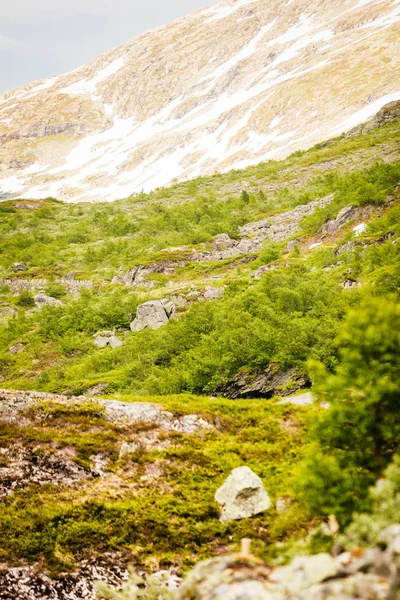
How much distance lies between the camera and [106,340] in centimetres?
5978

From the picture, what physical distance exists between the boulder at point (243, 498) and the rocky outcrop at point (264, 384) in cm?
1753

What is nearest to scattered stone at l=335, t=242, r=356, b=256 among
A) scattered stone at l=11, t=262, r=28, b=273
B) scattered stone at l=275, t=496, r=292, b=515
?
scattered stone at l=275, t=496, r=292, b=515

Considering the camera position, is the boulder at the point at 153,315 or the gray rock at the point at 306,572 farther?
the boulder at the point at 153,315

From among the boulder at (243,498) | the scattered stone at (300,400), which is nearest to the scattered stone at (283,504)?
the boulder at (243,498)

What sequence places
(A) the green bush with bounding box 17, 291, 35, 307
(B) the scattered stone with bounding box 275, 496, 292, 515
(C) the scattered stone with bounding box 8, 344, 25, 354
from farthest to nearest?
(A) the green bush with bounding box 17, 291, 35, 307 < (C) the scattered stone with bounding box 8, 344, 25, 354 < (B) the scattered stone with bounding box 275, 496, 292, 515

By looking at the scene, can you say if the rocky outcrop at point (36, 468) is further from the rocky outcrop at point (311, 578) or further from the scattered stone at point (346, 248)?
the scattered stone at point (346, 248)

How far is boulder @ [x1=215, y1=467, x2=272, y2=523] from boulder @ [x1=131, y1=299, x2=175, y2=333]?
42.5 m

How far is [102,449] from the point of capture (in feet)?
54.9

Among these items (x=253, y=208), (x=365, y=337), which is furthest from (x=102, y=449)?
(x=253, y=208)

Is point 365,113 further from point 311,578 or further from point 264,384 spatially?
point 311,578

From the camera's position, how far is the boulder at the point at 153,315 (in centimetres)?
5728

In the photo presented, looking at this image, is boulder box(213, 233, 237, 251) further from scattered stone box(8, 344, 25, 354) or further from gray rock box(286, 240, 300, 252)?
scattered stone box(8, 344, 25, 354)

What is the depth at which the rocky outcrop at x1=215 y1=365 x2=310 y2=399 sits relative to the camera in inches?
1225

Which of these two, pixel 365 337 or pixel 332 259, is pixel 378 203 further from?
pixel 365 337
